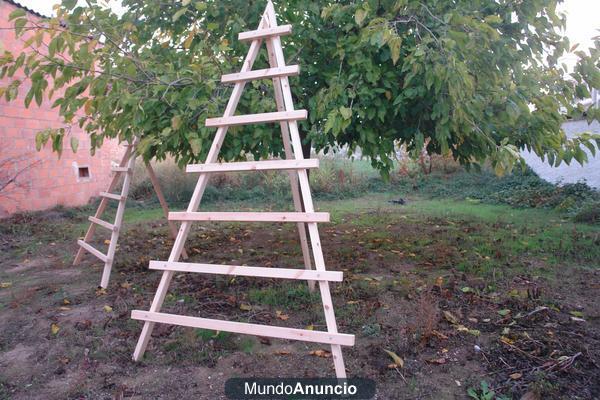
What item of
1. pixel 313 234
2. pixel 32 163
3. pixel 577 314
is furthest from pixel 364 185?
pixel 313 234

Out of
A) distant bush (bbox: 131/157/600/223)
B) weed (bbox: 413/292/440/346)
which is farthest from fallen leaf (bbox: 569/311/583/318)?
distant bush (bbox: 131/157/600/223)

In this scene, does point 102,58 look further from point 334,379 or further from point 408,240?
point 408,240

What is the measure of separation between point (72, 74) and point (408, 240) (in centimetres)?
445

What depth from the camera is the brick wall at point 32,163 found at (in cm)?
742

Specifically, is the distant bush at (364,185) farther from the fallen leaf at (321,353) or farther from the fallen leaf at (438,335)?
the fallen leaf at (321,353)

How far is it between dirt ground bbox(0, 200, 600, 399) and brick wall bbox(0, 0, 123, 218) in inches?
83.8

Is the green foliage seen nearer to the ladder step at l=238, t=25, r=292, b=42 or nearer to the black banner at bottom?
the black banner at bottom

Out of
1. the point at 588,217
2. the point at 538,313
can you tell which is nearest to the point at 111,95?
the point at 538,313

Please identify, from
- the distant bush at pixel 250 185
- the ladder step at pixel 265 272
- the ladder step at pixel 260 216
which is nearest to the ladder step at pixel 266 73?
the ladder step at pixel 260 216

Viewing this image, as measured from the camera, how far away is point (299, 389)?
8.59 feet

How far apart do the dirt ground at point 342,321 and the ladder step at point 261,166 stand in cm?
120

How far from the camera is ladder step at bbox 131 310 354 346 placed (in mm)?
2400

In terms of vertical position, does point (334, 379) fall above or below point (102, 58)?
below

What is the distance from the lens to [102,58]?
12.4 feet
